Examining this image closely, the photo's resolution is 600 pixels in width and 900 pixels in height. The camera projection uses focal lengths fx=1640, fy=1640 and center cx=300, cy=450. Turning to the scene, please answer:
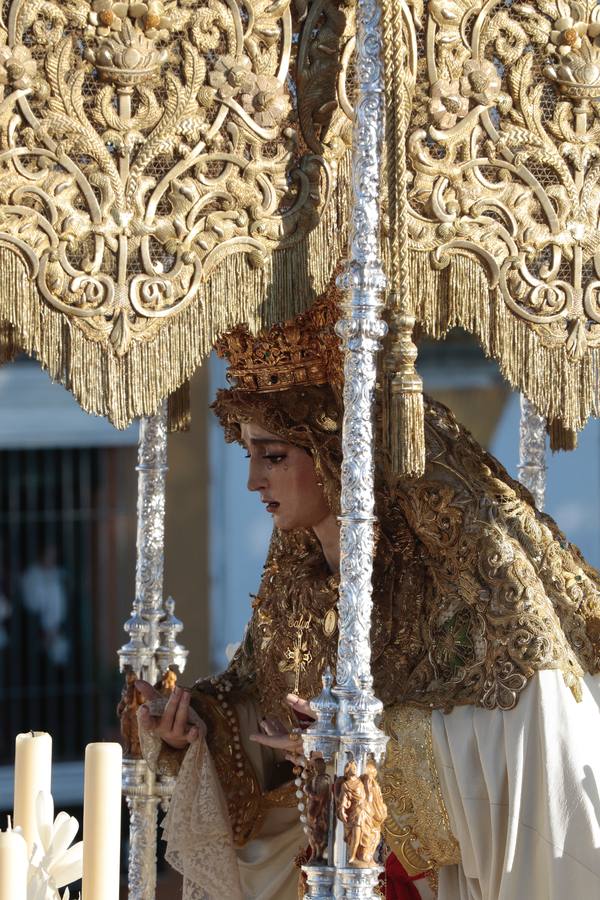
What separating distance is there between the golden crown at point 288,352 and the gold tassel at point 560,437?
2.10 feet

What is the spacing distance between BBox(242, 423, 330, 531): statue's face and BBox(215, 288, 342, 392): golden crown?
106 mm

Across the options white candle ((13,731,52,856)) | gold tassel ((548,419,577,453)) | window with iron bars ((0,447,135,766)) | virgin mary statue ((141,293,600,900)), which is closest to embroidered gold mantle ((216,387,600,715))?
virgin mary statue ((141,293,600,900))

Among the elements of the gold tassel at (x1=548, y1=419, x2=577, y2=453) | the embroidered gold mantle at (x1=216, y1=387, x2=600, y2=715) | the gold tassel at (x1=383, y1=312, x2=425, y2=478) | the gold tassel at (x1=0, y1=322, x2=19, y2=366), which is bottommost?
the embroidered gold mantle at (x1=216, y1=387, x2=600, y2=715)

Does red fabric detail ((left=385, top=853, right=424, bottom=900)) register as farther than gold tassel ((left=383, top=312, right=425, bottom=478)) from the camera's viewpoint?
Yes

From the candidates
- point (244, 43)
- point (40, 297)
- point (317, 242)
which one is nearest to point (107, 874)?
point (40, 297)

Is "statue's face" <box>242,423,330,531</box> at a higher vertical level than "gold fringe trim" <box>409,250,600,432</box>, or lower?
lower

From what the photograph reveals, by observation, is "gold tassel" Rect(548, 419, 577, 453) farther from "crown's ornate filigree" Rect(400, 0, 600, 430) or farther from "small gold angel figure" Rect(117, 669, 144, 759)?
"small gold angel figure" Rect(117, 669, 144, 759)

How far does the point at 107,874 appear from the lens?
182cm

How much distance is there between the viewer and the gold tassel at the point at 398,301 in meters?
2.53

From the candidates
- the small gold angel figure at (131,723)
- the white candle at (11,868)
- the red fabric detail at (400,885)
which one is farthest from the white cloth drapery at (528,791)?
the white candle at (11,868)

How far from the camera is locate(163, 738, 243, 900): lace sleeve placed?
10.8ft

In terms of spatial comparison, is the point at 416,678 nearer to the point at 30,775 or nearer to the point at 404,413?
the point at 404,413

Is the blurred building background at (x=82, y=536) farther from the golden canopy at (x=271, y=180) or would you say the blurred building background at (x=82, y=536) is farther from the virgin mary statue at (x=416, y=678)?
the golden canopy at (x=271, y=180)

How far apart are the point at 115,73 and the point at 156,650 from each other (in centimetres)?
159
